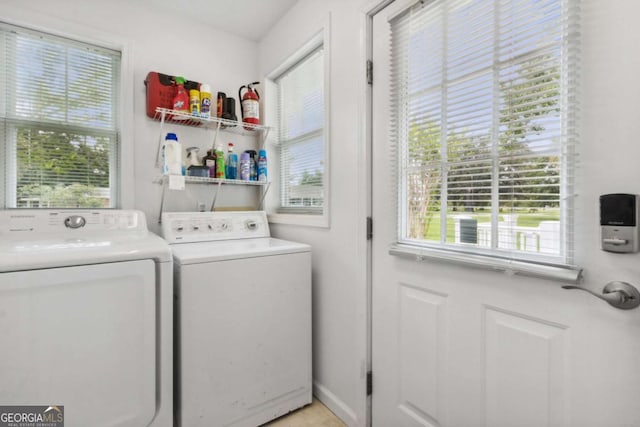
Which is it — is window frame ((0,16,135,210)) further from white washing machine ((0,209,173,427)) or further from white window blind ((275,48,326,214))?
white window blind ((275,48,326,214))

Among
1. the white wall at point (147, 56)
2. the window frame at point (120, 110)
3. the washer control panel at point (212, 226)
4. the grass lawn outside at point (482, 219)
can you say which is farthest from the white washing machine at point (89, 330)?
the grass lawn outside at point (482, 219)

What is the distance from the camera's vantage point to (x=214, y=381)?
1468mm

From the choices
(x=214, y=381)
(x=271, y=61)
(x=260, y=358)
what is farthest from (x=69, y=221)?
(x=271, y=61)

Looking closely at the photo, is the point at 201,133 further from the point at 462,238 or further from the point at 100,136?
the point at 462,238

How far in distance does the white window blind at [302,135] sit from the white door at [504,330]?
2.04 ft

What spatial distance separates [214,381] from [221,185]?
139 centimetres

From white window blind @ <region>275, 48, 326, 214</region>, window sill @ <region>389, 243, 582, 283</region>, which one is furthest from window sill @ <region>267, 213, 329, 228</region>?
window sill @ <region>389, 243, 582, 283</region>

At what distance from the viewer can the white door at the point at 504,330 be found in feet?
2.65

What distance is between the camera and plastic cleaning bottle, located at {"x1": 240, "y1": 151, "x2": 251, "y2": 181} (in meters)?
2.25

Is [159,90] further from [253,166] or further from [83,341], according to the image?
[83,341]

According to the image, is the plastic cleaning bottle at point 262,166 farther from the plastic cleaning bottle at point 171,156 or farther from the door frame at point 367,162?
the door frame at point 367,162

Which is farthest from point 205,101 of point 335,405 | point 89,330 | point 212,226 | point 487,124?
point 335,405

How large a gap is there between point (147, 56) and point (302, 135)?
46.3 inches

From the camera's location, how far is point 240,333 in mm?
1536
